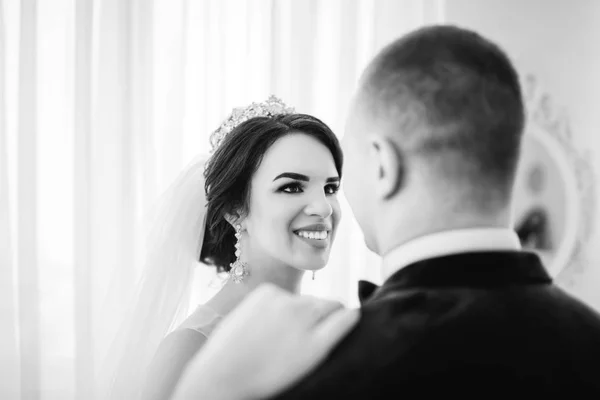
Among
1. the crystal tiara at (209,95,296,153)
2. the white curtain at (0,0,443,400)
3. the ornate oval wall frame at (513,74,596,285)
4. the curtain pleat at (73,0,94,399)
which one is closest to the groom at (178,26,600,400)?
the crystal tiara at (209,95,296,153)

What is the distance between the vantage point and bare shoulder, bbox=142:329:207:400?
151cm

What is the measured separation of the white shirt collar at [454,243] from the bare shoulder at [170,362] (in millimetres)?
999

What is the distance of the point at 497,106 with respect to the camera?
2.20 ft

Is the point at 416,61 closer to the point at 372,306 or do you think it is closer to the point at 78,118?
the point at 372,306

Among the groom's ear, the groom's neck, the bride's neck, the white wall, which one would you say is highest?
the white wall

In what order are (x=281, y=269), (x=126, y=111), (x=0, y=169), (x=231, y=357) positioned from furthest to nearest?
1. (x=126, y=111)
2. (x=0, y=169)
3. (x=281, y=269)
4. (x=231, y=357)

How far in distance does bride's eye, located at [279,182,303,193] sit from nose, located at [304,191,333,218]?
0.16 ft

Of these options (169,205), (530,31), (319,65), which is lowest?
(169,205)

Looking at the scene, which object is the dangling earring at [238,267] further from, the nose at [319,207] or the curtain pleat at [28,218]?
the curtain pleat at [28,218]

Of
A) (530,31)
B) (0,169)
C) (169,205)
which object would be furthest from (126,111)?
(530,31)

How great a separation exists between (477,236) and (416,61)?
0.67 feet

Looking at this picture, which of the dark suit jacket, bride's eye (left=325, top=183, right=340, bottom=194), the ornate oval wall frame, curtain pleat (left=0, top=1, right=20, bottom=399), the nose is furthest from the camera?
the ornate oval wall frame

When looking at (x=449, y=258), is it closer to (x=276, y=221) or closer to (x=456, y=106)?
(x=456, y=106)

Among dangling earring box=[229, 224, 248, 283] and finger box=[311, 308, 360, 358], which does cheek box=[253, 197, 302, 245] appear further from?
finger box=[311, 308, 360, 358]
